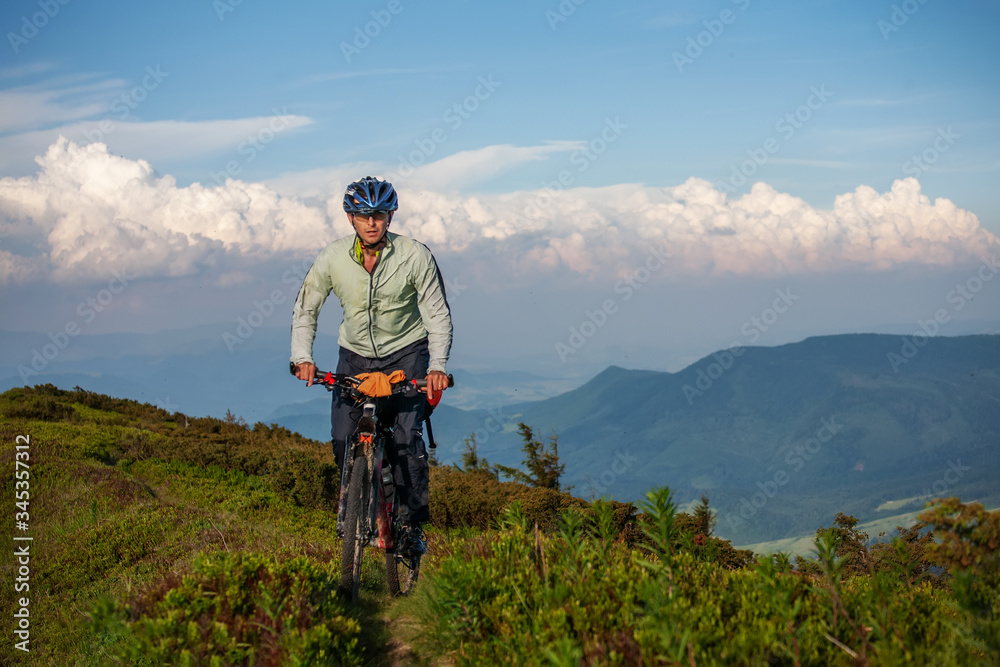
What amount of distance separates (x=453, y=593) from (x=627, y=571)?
1.06 metres

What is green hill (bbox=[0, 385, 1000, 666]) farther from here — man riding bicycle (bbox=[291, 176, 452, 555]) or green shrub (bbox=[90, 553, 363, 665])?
man riding bicycle (bbox=[291, 176, 452, 555])

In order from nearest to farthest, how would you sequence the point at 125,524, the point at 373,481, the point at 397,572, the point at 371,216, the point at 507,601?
1. the point at 507,601
2. the point at 371,216
3. the point at 373,481
4. the point at 397,572
5. the point at 125,524

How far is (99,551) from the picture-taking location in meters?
7.80

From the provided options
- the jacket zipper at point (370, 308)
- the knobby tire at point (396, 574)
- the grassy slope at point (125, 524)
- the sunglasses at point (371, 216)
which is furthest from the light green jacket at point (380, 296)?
the grassy slope at point (125, 524)

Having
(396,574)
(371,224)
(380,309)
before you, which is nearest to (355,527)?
(396,574)

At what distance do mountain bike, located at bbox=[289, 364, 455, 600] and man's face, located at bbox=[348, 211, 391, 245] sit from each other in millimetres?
1156

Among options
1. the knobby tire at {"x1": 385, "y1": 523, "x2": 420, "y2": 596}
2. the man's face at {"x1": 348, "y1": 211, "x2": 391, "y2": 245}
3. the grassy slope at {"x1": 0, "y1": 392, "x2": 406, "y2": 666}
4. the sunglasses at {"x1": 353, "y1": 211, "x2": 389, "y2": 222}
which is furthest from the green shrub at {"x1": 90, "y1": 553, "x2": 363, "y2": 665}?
the sunglasses at {"x1": 353, "y1": 211, "x2": 389, "y2": 222}

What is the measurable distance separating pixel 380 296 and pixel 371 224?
0.60 m

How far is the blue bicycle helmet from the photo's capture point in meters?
5.98

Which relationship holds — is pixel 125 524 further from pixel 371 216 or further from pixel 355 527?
pixel 371 216

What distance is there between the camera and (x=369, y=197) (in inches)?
236

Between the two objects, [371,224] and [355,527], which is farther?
[371,224]

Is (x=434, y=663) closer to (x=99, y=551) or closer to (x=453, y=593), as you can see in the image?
(x=453, y=593)

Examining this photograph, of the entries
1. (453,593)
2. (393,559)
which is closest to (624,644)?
(453,593)
